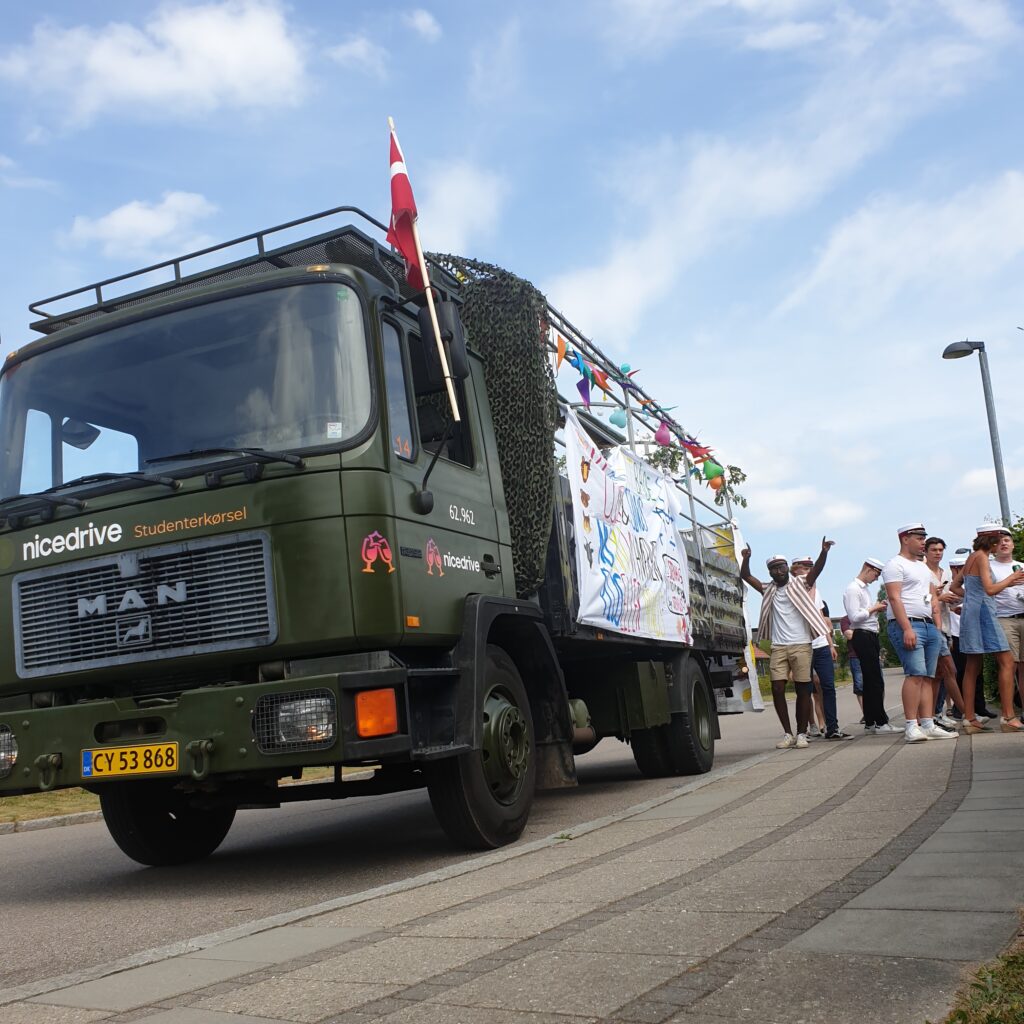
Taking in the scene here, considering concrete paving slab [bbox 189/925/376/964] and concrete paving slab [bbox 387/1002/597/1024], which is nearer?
concrete paving slab [bbox 387/1002/597/1024]

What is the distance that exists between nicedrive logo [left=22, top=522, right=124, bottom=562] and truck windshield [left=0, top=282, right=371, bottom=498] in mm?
334

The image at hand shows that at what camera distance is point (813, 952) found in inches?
132

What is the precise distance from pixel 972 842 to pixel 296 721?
9.37ft

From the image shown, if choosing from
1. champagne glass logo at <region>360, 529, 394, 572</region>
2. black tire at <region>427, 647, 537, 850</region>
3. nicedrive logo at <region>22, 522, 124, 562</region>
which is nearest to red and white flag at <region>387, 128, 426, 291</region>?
champagne glass logo at <region>360, 529, 394, 572</region>

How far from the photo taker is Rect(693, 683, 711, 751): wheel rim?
10.4 metres

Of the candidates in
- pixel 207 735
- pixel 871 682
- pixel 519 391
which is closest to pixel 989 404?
pixel 871 682

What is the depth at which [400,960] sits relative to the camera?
376cm

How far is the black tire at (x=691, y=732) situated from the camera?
10055 mm

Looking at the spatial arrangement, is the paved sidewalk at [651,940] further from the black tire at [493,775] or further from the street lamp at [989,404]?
the street lamp at [989,404]

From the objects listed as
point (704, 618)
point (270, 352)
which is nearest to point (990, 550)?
point (704, 618)

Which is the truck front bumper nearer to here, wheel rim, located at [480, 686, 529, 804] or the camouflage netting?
wheel rim, located at [480, 686, 529, 804]

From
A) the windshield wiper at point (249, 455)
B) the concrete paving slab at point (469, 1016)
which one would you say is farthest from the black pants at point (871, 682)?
the concrete paving slab at point (469, 1016)

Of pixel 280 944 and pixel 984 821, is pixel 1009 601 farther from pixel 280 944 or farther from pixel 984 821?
pixel 280 944

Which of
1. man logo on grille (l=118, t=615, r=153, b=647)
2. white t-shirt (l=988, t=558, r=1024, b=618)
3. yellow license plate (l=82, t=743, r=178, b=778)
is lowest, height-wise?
yellow license plate (l=82, t=743, r=178, b=778)
